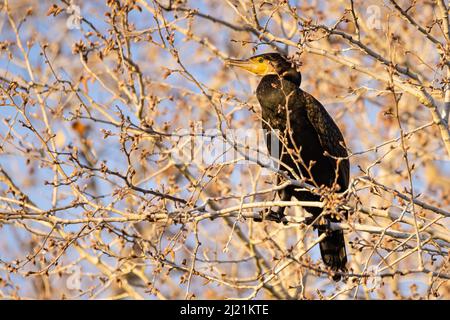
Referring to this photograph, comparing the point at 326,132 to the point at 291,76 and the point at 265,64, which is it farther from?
the point at 265,64

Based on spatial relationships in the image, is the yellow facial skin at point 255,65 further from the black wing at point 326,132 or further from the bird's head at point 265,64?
the black wing at point 326,132

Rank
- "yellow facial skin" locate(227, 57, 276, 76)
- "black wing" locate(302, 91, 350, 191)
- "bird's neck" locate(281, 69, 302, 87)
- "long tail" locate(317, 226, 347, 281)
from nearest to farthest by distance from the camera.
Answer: "black wing" locate(302, 91, 350, 191), "long tail" locate(317, 226, 347, 281), "bird's neck" locate(281, 69, 302, 87), "yellow facial skin" locate(227, 57, 276, 76)

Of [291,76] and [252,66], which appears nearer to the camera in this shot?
[291,76]

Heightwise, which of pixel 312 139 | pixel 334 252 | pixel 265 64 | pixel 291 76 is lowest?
pixel 334 252

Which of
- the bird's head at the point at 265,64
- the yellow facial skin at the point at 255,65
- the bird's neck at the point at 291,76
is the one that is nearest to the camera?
the bird's neck at the point at 291,76

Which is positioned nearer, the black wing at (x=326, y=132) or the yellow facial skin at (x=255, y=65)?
the black wing at (x=326, y=132)

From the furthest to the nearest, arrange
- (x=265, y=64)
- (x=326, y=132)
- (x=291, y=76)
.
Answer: (x=265, y=64)
(x=291, y=76)
(x=326, y=132)

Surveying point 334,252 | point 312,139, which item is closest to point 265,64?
point 312,139

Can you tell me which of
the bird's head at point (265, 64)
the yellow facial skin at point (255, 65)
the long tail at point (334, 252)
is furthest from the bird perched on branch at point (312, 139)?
the yellow facial skin at point (255, 65)

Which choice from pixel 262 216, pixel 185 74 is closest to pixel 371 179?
pixel 262 216

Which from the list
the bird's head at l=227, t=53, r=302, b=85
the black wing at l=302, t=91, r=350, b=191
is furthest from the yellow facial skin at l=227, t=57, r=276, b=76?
the black wing at l=302, t=91, r=350, b=191

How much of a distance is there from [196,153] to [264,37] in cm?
158

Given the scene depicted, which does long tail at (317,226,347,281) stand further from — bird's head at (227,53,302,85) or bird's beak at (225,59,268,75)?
bird's beak at (225,59,268,75)
